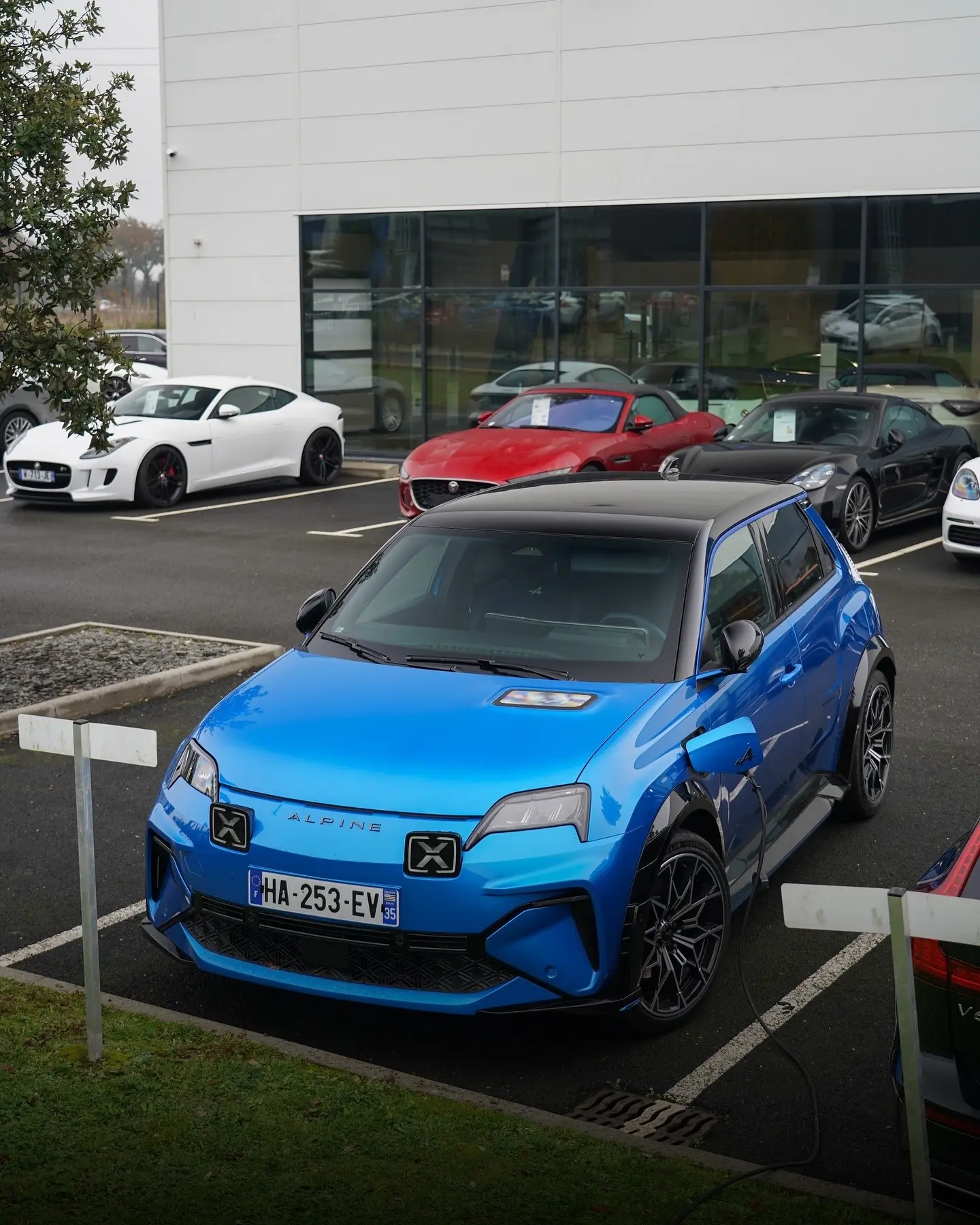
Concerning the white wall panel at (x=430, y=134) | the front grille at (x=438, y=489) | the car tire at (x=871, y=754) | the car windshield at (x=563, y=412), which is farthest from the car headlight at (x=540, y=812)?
the white wall panel at (x=430, y=134)

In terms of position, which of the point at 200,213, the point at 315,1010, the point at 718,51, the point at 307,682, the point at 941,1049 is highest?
the point at 718,51

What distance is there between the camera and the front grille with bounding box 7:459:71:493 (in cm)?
1773

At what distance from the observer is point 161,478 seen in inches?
719

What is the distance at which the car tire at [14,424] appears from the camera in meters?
22.2

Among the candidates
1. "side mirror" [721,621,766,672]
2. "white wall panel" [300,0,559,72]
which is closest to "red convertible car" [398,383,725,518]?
"white wall panel" [300,0,559,72]

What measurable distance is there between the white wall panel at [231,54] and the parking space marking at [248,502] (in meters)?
6.88

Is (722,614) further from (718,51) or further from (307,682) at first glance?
(718,51)

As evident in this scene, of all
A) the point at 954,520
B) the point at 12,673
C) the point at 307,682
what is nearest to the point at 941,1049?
the point at 307,682

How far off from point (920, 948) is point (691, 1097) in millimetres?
1261

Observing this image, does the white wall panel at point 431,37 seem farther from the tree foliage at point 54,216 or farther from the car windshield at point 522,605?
the car windshield at point 522,605

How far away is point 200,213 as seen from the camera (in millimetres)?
24844

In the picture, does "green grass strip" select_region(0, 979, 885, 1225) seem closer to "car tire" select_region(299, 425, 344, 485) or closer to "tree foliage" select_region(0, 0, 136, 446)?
"tree foliage" select_region(0, 0, 136, 446)

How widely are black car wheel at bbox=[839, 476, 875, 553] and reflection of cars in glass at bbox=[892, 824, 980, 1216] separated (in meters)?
11.2

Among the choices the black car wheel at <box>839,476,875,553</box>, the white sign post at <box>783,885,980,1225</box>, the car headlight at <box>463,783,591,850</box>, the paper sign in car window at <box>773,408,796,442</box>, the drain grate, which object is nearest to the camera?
the white sign post at <box>783,885,980,1225</box>
